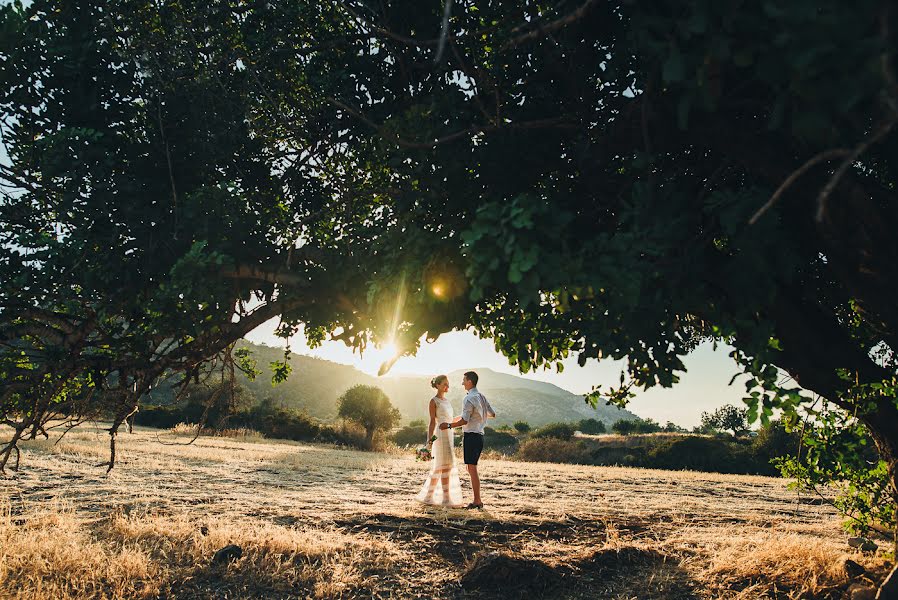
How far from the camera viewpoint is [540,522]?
8508 mm

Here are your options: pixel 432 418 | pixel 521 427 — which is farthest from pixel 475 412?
pixel 521 427

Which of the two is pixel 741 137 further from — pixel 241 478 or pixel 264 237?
pixel 241 478

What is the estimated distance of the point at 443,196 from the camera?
5758 millimetres

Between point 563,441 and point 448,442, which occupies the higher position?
point 448,442

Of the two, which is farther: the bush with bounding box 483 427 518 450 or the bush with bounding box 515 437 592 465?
the bush with bounding box 483 427 518 450

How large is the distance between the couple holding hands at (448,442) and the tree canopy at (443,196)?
2.46 metres

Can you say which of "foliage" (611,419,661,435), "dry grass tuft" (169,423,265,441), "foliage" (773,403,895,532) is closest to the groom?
"foliage" (773,403,895,532)

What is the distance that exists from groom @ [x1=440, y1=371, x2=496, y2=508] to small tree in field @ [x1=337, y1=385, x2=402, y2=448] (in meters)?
25.7

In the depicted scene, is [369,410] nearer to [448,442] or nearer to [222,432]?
[222,432]

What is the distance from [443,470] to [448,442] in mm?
521

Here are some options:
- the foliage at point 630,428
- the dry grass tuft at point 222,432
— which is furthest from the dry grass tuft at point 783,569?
the foliage at point 630,428

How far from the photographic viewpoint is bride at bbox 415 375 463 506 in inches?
386

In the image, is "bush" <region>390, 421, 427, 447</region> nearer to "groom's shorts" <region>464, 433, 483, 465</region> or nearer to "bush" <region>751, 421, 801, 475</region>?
"bush" <region>751, 421, 801, 475</region>

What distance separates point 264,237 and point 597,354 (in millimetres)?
4908
